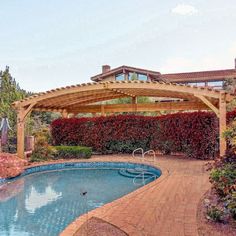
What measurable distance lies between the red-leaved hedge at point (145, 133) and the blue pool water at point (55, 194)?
285cm

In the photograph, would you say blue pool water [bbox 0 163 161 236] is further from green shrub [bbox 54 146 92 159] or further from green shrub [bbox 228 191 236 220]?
green shrub [bbox 228 191 236 220]

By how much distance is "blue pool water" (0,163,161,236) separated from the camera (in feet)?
21.1

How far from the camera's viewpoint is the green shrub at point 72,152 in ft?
48.6

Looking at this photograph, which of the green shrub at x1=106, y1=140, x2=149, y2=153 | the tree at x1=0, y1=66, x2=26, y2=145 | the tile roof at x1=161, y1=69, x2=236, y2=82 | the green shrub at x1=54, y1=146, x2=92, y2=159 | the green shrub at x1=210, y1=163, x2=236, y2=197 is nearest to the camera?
the green shrub at x1=210, y1=163, x2=236, y2=197

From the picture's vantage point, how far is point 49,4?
15.8 meters

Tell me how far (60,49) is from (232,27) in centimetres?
1238

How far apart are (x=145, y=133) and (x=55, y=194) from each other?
760cm

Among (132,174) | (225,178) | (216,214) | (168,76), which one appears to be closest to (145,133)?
(132,174)

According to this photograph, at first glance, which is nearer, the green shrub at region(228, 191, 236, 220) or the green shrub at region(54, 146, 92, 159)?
the green shrub at region(228, 191, 236, 220)

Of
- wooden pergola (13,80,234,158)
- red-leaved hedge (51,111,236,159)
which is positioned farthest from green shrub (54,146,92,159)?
red-leaved hedge (51,111,236,159)

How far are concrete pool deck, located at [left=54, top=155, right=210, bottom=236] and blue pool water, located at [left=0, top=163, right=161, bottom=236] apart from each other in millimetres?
1039

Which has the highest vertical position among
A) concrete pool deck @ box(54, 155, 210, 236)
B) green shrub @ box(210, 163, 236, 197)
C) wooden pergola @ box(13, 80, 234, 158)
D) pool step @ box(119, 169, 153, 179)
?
wooden pergola @ box(13, 80, 234, 158)

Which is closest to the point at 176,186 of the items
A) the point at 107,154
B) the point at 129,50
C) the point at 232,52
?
the point at 107,154

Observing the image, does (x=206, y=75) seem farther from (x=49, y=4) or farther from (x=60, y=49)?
(x=49, y=4)
